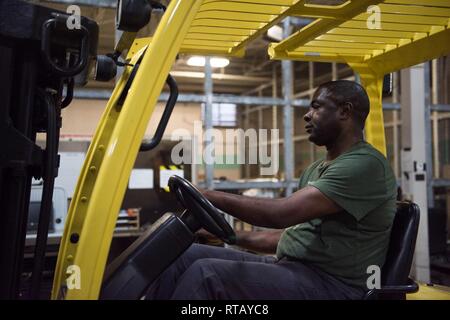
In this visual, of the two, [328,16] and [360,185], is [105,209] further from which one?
[328,16]

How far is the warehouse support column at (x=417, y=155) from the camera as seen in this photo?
565cm

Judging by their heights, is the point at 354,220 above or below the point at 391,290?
above

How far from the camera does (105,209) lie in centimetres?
180

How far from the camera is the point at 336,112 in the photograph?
8.68 feet

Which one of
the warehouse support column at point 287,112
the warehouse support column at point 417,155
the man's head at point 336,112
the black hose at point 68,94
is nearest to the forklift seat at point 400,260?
the man's head at point 336,112

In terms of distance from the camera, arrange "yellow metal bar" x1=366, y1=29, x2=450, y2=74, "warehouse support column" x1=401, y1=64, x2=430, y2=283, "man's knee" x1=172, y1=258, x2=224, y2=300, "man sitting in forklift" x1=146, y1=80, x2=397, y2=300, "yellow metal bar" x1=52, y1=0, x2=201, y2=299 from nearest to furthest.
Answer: "yellow metal bar" x1=52, y1=0, x2=201, y2=299
"man's knee" x1=172, y1=258, x2=224, y2=300
"man sitting in forklift" x1=146, y1=80, x2=397, y2=300
"yellow metal bar" x1=366, y1=29, x2=450, y2=74
"warehouse support column" x1=401, y1=64, x2=430, y2=283

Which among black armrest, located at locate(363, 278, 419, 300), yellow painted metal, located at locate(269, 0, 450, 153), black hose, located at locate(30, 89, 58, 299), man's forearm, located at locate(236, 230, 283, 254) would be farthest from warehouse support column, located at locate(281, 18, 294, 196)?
black hose, located at locate(30, 89, 58, 299)

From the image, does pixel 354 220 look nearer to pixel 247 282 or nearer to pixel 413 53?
pixel 247 282

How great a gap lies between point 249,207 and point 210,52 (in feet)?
4.09

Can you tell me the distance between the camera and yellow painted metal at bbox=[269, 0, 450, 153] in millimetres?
2477

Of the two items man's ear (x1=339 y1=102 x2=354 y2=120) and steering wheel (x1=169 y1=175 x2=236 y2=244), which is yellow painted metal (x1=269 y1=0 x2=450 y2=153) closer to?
man's ear (x1=339 y1=102 x2=354 y2=120)

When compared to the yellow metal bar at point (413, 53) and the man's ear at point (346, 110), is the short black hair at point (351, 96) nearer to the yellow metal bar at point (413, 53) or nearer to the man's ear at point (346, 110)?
the man's ear at point (346, 110)

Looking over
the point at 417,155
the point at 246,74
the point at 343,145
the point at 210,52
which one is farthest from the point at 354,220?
the point at 246,74

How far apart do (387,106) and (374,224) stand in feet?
14.0
